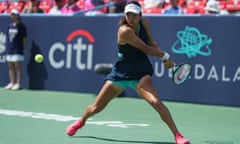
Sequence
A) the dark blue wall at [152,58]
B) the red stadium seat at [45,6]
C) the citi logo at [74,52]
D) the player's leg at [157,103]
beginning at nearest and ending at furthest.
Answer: the player's leg at [157,103] → the dark blue wall at [152,58] → the citi logo at [74,52] → the red stadium seat at [45,6]

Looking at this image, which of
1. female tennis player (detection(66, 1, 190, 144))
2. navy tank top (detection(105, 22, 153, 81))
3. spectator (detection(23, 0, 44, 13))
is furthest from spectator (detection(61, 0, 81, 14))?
navy tank top (detection(105, 22, 153, 81))

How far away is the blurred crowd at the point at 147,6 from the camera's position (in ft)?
49.4

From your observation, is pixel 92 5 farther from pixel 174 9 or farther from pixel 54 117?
pixel 54 117

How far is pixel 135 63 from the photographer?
8.25 metres

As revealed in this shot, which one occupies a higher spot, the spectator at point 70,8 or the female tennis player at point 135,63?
the female tennis player at point 135,63

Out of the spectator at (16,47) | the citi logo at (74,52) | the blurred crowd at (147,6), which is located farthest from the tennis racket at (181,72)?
the spectator at (16,47)

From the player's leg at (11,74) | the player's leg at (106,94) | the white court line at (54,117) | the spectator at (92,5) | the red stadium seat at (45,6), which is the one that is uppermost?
the player's leg at (106,94)

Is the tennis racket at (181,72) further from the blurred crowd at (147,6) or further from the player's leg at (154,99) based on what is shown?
the blurred crowd at (147,6)

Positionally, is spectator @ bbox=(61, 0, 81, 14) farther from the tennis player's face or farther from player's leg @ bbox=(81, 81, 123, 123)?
the tennis player's face

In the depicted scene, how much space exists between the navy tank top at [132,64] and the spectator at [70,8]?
361 inches

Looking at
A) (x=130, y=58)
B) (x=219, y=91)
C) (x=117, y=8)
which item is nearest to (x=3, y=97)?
(x=117, y=8)

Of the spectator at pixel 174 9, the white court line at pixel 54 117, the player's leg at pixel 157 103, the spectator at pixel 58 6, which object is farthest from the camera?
the spectator at pixel 58 6

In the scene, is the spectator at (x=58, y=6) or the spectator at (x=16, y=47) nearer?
the spectator at (x=16, y=47)

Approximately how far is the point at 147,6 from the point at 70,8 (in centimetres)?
220
